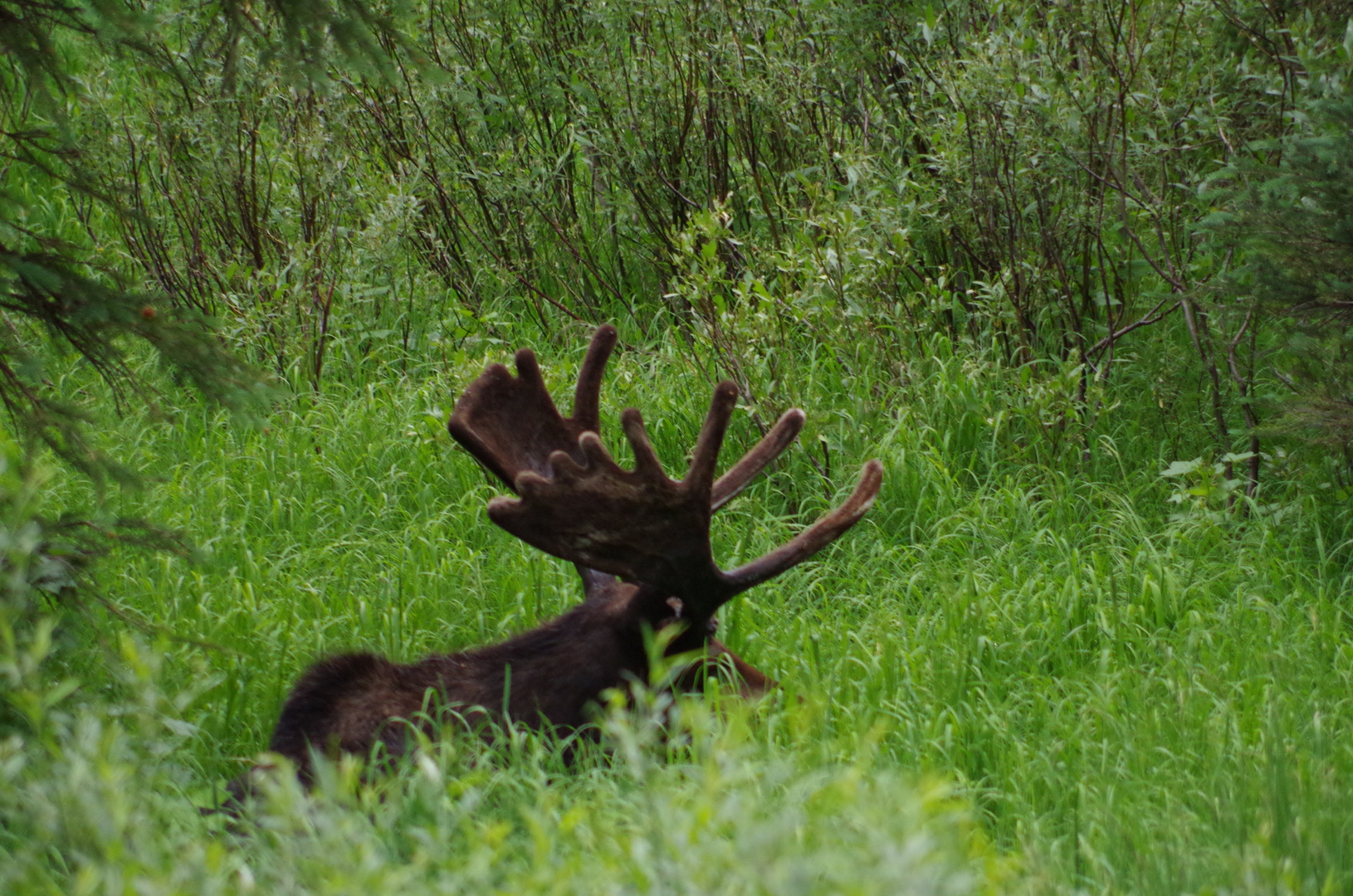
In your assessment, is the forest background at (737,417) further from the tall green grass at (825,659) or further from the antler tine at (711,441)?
the antler tine at (711,441)

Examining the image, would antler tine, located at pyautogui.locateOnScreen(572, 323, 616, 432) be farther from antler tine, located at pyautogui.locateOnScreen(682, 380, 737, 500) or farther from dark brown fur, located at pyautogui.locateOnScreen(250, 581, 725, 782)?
dark brown fur, located at pyautogui.locateOnScreen(250, 581, 725, 782)

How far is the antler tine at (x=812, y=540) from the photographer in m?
3.54

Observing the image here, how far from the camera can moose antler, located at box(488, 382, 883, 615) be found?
3434mm

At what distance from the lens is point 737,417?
5980 millimetres

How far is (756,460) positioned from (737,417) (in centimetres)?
213

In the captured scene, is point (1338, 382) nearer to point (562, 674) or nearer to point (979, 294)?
point (979, 294)

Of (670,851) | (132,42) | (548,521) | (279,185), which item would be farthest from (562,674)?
(279,185)

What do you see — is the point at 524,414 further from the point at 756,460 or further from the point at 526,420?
the point at 756,460

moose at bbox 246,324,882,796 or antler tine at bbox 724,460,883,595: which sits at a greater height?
moose at bbox 246,324,882,796

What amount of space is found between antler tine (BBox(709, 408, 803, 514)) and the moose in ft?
0.91

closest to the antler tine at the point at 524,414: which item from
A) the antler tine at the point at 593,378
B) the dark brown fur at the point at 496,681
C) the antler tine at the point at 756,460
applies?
the antler tine at the point at 593,378

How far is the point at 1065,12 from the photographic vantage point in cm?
626

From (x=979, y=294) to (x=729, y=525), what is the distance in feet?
5.87

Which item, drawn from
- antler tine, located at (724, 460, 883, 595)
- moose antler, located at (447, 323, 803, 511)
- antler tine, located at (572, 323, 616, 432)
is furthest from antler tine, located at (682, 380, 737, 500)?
antler tine, located at (572, 323, 616, 432)
